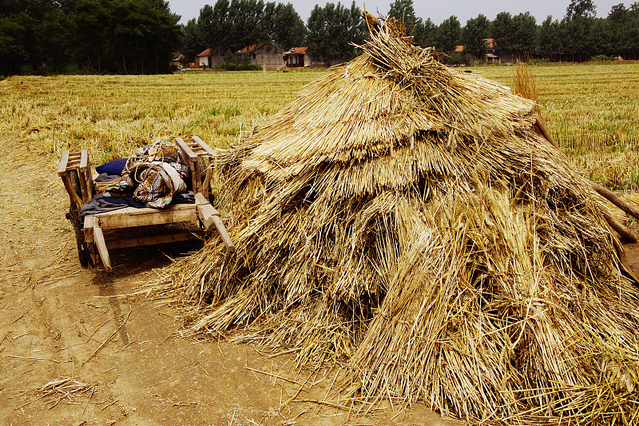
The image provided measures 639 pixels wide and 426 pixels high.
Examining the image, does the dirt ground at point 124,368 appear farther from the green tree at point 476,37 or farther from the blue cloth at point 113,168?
the green tree at point 476,37

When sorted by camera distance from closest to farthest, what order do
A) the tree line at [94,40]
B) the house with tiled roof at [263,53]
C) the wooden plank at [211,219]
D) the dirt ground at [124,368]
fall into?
the dirt ground at [124,368] < the wooden plank at [211,219] < the tree line at [94,40] < the house with tiled roof at [263,53]

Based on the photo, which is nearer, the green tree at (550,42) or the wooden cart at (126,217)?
the wooden cart at (126,217)

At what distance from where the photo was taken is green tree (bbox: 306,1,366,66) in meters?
75.6

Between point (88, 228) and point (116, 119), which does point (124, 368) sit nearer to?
point (88, 228)

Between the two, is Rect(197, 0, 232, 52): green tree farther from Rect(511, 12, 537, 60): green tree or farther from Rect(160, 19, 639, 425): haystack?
Rect(160, 19, 639, 425): haystack

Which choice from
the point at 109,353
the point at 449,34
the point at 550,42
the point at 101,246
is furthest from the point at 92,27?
the point at 550,42

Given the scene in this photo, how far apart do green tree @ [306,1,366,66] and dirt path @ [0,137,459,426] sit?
7279cm

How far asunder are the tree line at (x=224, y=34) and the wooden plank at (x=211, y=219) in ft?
125

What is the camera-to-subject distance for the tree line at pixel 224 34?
45812 millimetres

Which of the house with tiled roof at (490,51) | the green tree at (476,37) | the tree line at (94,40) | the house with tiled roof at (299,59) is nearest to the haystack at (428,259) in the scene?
the tree line at (94,40)

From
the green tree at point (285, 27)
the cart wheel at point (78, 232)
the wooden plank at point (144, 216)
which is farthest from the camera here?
the green tree at point (285, 27)

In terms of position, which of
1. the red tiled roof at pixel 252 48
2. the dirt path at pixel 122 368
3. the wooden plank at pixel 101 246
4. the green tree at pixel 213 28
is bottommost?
the dirt path at pixel 122 368

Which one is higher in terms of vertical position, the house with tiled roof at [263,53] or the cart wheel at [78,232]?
the house with tiled roof at [263,53]

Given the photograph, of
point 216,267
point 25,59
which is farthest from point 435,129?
point 25,59
